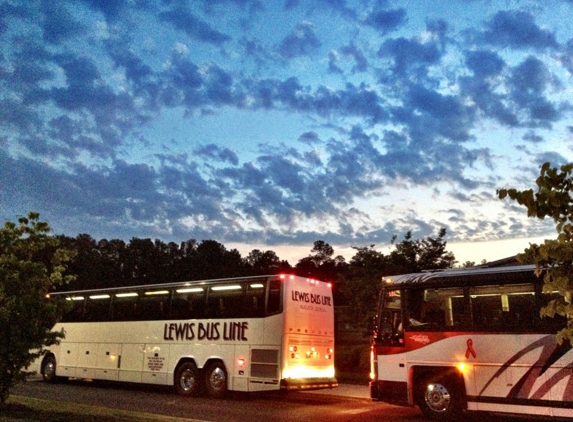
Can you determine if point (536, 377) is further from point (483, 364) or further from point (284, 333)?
point (284, 333)

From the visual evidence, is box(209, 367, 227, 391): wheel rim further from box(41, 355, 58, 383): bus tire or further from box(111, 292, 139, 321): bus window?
box(41, 355, 58, 383): bus tire

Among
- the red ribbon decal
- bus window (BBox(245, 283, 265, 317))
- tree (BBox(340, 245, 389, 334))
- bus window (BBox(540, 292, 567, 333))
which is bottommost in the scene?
the red ribbon decal

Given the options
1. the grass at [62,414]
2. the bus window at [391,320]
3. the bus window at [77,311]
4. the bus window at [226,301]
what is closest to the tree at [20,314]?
the grass at [62,414]

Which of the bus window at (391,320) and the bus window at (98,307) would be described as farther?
the bus window at (98,307)

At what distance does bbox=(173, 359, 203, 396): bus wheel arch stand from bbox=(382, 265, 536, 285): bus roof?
7109mm

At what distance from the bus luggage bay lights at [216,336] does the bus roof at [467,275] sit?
12.5ft

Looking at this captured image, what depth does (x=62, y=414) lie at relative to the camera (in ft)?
36.7

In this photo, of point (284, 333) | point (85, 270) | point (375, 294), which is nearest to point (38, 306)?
point (284, 333)

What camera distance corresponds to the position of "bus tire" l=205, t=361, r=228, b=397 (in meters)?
16.3

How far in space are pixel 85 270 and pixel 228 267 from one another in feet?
58.5

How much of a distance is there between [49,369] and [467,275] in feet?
56.6

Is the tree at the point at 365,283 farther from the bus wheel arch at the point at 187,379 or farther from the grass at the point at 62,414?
the grass at the point at 62,414

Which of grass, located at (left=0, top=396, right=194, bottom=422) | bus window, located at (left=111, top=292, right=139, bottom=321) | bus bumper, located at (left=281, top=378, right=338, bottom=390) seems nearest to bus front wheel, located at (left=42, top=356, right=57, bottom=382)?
bus window, located at (left=111, top=292, right=139, bottom=321)

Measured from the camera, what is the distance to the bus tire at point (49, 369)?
2205cm
